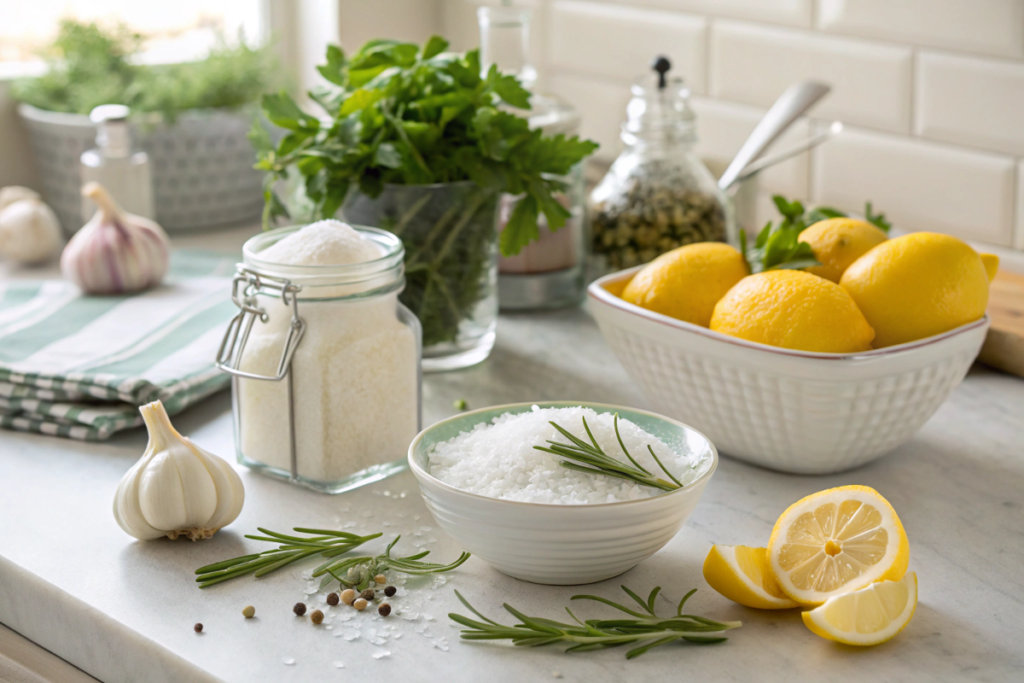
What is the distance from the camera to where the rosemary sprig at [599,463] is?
0.64m

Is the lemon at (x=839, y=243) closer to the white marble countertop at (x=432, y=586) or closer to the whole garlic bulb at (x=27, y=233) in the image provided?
the white marble countertop at (x=432, y=586)

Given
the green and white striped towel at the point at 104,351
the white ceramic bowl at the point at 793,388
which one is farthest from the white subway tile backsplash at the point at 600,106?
the white ceramic bowl at the point at 793,388

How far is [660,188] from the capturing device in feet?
3.64

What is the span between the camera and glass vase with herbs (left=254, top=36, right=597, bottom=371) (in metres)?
0.94

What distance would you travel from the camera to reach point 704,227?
3.62 feet

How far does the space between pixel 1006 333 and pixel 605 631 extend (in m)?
0.59

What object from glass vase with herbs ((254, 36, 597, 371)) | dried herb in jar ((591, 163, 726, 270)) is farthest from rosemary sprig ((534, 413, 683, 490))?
dried herb in jar ((591, 163, 726, 270))

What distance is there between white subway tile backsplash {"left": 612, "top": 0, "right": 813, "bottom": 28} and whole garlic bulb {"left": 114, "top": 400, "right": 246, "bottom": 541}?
0.88 metres

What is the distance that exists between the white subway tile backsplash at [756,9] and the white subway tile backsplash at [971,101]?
0.52ft

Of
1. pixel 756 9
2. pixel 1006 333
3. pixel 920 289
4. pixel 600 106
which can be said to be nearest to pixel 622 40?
pixel 600 106

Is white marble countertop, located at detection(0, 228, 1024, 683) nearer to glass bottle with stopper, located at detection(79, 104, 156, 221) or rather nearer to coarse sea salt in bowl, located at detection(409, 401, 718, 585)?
coarse sea salt in bowl, located at detection(409, 401, 718, 585)

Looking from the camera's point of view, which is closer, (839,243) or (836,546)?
(836,546)

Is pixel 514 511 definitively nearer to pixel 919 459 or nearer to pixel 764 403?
pixel 764 403

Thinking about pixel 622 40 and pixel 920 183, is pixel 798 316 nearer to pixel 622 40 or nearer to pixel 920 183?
pixel 920 183
